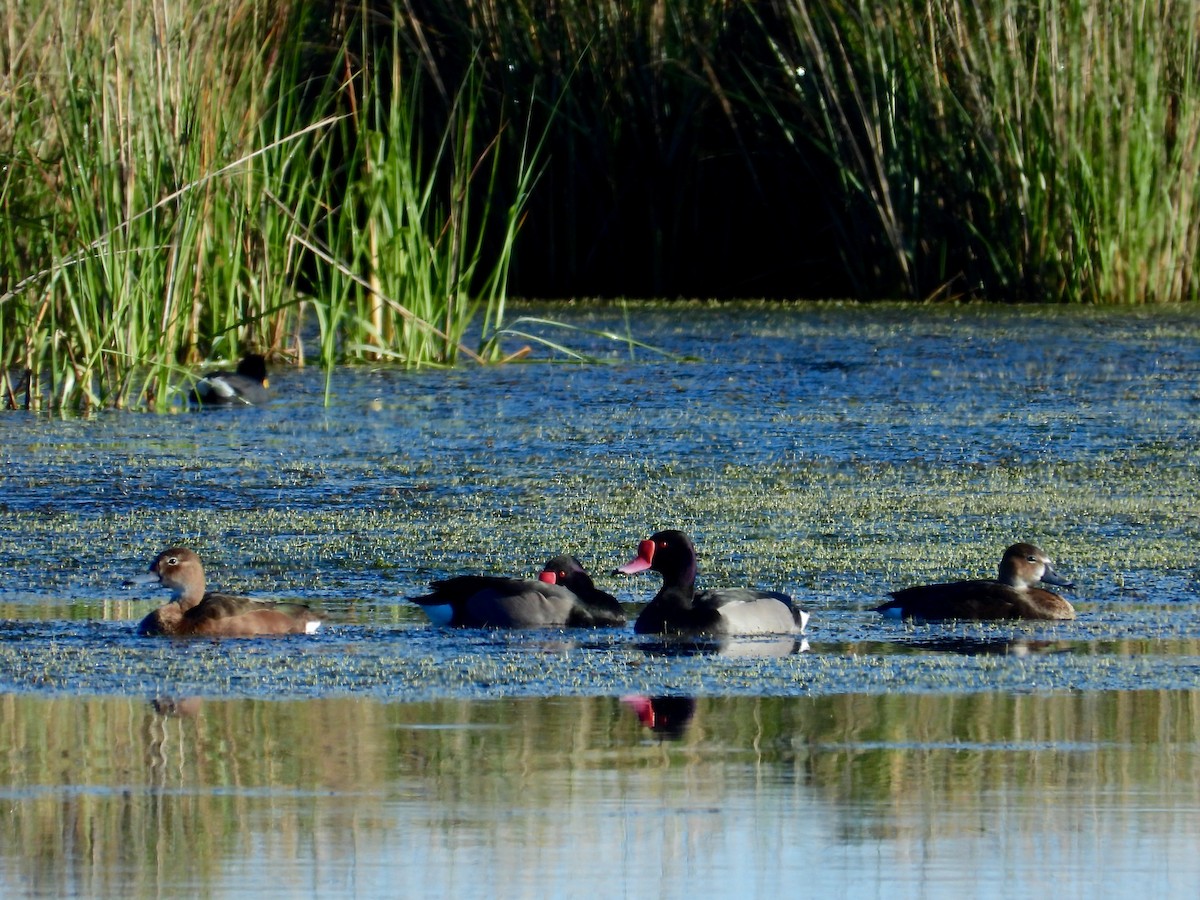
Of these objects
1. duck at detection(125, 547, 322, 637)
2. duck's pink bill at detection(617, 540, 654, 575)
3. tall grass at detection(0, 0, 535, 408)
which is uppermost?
tall grass at detection(0, 0, 535, 408)

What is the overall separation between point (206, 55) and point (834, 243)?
5719mm

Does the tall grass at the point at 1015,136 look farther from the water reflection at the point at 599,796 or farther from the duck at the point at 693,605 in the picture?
the water reflection at the point at 599,796

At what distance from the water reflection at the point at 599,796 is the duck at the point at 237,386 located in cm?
510

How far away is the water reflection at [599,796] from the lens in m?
3.52

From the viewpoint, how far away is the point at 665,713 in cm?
474

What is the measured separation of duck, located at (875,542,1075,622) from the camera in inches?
230

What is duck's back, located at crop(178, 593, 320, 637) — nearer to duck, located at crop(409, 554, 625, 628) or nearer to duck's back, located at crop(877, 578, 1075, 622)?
duck, located at crop(409, 554, 625, 628)

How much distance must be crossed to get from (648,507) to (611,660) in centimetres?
211

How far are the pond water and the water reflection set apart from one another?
0.01 metres

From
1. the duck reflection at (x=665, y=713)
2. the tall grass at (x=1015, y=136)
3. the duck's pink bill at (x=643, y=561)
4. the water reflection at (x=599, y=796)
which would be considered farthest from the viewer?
the tall grass at (x=1015, y=136)

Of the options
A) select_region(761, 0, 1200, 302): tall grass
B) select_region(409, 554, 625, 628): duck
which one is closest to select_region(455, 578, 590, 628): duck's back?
select_region(409, 554, 625, 628): duck

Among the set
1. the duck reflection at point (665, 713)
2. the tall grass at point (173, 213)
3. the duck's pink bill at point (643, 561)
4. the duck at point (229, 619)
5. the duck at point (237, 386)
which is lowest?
the duck reflection at point (665, 713)

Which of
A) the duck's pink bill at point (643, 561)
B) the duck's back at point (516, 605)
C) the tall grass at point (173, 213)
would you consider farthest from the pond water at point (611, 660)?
the tall grass at point (173, 213)

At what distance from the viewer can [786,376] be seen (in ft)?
35.6
